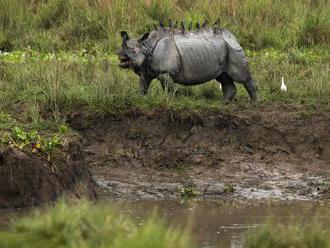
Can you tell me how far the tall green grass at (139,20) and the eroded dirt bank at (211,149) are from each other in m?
4.25

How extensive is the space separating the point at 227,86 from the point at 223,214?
3071 mm

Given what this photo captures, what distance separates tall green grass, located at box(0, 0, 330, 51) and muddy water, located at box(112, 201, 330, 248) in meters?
5.90

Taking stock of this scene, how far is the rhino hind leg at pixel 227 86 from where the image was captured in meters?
14.1

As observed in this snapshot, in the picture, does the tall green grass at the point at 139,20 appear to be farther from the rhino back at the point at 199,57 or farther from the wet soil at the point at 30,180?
the wet soil at the point at 30,180

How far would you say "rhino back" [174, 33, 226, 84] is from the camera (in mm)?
13609

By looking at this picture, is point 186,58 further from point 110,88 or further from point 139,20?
point 139,20

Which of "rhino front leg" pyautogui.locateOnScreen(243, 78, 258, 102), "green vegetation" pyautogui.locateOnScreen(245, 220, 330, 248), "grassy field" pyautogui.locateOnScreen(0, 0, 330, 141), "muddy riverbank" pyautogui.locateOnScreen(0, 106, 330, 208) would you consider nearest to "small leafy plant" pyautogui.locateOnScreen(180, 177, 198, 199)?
"muddy riverbank" pyautogui.locateOnScreen(0, 106, 330, 208)

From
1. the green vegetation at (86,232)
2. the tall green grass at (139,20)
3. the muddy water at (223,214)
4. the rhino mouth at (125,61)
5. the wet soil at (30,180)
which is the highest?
the green vegetation at (86,232)

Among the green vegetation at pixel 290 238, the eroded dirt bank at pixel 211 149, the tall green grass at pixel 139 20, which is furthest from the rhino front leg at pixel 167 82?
the green vegetation at pixel 290 238

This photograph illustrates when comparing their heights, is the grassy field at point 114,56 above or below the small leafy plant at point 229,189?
above

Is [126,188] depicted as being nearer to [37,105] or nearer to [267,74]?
[37,105]

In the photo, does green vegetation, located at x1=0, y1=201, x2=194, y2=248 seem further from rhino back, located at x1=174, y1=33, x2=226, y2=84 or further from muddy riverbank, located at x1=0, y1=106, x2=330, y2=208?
rhino back, located at x1=174, y1=33, x2=226, y2=84

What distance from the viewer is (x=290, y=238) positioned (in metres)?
7.95

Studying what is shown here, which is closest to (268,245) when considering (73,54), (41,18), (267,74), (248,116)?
(248,116)
